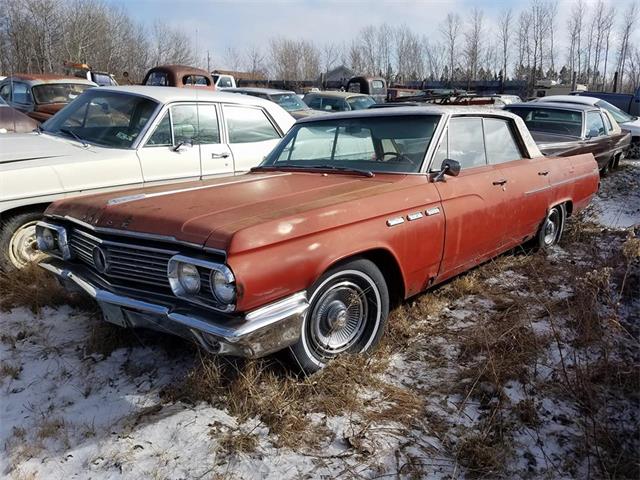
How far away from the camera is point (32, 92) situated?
9.52m

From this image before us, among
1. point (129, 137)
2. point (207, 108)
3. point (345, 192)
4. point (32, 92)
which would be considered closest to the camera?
point (345, 192)

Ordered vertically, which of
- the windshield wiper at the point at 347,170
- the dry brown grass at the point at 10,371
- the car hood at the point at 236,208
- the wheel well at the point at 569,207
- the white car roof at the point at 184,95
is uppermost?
the white car roof at the point at 184,95

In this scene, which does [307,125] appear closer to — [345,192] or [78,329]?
[345,192]

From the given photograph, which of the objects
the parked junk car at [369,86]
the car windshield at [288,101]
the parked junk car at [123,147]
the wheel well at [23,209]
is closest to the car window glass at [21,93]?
the parked junk car at [123,147]

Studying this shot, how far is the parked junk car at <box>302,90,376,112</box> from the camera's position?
15.3 m

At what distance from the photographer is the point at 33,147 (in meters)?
4.61

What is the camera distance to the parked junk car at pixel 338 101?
15.3m

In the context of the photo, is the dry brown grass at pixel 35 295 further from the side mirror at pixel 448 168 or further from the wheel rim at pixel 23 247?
the side mirror at pixel 448 168

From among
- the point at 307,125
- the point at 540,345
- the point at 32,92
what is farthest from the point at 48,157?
the point at 32,92

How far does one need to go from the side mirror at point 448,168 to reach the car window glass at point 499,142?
0.81 metres

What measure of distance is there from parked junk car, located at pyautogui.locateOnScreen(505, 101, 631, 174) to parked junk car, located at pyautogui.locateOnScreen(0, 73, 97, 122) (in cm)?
810

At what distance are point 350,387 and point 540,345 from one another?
1.26 meters

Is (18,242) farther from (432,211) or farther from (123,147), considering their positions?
(432,211)

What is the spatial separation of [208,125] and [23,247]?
222 centimetres
